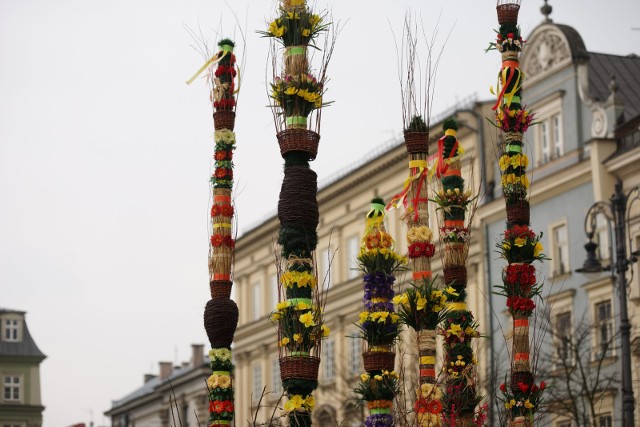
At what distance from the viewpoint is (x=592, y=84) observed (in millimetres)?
40000

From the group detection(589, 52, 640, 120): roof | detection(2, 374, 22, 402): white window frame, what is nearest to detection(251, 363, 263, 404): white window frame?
detection(589, 52, 640, 120): roof

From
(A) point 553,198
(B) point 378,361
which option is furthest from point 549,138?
(B) point 378,361

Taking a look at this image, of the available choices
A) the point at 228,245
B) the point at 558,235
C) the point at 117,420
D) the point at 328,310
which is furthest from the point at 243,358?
the point at 228,245

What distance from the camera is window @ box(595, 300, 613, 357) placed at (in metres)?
35.7

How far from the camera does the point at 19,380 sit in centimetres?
8262

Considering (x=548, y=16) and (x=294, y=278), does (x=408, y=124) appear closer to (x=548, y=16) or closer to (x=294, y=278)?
(x=294, y=278)

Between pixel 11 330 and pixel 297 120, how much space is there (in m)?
73.4

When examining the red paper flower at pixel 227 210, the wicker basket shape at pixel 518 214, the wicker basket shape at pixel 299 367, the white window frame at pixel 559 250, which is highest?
the white window frame at pixel 559 250

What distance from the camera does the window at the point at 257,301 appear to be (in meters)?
57.0

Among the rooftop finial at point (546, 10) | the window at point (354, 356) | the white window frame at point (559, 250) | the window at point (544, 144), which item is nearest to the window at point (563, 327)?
the white window frame at point (559, 250)

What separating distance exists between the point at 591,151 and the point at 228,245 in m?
23.7

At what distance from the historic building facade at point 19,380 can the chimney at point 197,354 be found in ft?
42.9

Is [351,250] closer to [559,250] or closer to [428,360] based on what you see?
[559,250]

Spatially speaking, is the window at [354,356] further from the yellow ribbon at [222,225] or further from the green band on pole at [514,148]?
the green band on pole at [514,148]
